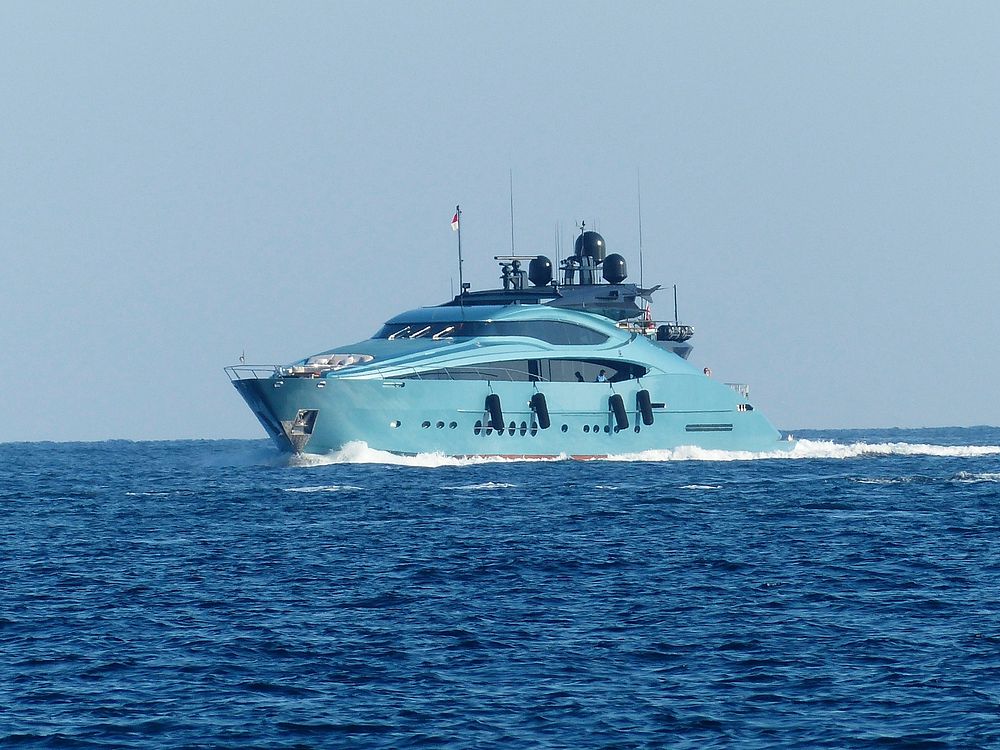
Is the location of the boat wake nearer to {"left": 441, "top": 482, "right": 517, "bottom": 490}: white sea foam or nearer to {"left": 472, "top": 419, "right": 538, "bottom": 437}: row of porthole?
{"left": 472, "top": 419, "right": 538, "bottom": 437}: row of porthole

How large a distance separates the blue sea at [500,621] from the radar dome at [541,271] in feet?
96.4

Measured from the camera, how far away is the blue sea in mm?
18422

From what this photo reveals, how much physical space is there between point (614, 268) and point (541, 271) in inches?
148

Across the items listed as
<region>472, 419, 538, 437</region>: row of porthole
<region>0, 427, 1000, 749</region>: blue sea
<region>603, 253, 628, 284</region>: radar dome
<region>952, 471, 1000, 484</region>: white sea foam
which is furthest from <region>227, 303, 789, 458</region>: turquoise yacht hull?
<region>952, 471, 1000, 484</region>: white sea foam

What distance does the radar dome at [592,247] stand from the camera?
257 feet

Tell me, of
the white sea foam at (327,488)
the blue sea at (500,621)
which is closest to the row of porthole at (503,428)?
the white sea foam at (327,488)

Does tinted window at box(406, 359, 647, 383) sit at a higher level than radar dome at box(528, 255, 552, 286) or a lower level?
lower

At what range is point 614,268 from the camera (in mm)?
77188

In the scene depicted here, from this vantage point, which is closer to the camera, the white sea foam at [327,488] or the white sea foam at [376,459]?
the white sea foam at [327,488]

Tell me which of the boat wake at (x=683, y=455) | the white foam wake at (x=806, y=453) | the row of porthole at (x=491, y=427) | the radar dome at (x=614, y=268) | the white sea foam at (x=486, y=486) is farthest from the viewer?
the radar dome at (x=614, y=268)

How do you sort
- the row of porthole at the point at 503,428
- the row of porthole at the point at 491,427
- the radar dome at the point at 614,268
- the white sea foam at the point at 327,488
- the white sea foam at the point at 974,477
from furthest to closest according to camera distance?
the radar dome at the point at 614,268
the row of porthole at the point at 503,428
the row of porthole at the point at 491,427
the white sea foam at the point at 974,477
the white sea foam at the point at 327,488

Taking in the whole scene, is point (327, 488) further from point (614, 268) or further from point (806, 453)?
point (806, 453)

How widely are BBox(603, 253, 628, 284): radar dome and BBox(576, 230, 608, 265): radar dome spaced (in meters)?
1.17

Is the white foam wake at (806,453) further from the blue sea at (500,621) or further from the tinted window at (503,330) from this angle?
the blue sea at (500,621)
